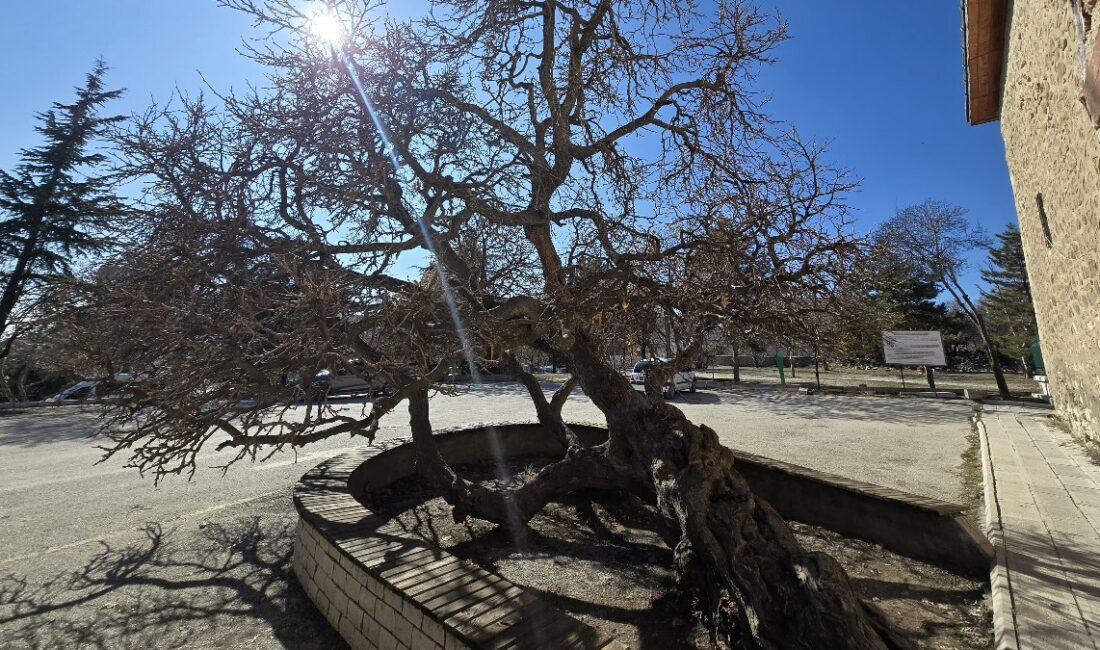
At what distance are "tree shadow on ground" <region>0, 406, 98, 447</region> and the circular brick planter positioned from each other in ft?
25.7

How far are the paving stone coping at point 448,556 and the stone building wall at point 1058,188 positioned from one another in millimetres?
3926

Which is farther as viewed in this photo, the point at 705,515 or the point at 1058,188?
the point at 1058,188

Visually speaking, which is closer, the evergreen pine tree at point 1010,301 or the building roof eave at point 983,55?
the building roof eave at point 983,55

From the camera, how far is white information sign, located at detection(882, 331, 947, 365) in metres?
17.0

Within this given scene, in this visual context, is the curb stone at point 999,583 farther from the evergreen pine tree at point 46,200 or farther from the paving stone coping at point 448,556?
the evergreen pine tree at point 46,200

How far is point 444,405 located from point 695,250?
12517 mm

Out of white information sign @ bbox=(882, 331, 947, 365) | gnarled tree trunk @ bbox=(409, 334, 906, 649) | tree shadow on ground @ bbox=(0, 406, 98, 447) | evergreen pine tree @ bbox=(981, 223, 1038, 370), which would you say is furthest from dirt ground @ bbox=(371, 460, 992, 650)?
evergreen pine tree @ bbox=(981, 223, 1038, 370)

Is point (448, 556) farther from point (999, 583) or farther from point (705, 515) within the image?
point (999, 583)

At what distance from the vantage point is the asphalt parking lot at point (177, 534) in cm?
314

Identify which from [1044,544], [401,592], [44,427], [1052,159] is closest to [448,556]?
[401,592]

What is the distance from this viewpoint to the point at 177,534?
187 inches

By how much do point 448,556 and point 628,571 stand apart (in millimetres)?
Answer: 1767

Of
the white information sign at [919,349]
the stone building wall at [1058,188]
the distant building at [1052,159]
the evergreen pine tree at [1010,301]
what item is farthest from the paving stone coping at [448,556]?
the evergreen pine tree at [1010,301]

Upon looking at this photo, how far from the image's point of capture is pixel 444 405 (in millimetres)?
15945
